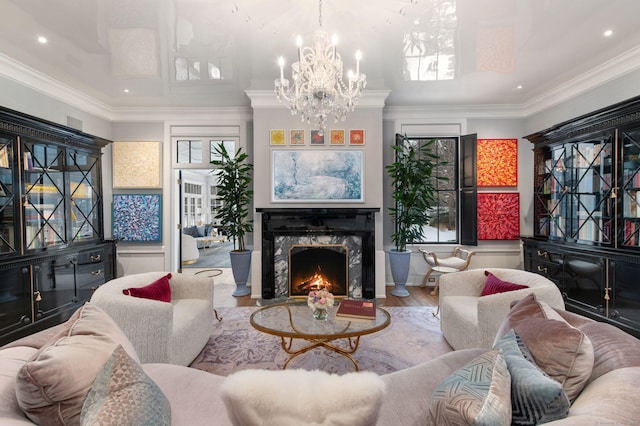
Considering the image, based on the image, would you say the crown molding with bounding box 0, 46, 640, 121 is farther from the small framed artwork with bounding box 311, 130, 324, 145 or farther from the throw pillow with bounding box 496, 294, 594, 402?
the throw pillow with bounding box 496, 294, 594, 402

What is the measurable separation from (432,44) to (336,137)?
1.77 m

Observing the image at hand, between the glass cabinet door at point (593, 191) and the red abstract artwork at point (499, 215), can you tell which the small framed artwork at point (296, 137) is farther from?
the glass cabinet door at point (593, 191)

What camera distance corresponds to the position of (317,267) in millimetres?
4332

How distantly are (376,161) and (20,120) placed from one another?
4.03 m

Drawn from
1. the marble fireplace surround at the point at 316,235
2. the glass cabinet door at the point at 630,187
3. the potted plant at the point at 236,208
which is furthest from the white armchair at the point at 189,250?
the glass cabinet door at the point at 630,187

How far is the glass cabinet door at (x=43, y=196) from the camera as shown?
10.3 ft

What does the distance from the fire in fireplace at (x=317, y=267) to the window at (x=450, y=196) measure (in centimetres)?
143

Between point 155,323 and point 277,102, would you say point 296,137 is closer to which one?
point 277,102

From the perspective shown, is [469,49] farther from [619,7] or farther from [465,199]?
[465,199]

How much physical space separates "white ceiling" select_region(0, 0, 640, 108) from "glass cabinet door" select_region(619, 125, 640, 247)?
36.0 inches

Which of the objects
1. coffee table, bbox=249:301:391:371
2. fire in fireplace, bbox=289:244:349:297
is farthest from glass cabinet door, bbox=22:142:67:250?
fire in fireplace, bbox=289:244:349:297

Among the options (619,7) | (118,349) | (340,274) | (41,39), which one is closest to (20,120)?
(41,39)

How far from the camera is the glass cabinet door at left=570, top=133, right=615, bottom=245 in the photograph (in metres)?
3.15

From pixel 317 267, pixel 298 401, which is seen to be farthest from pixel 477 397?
pixel 317 267
